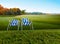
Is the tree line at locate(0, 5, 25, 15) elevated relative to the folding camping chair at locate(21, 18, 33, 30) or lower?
elevated

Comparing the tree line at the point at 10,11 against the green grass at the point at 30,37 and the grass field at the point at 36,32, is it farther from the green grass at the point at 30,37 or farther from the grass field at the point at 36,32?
the green grass at the point at 30,37

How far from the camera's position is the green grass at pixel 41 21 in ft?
28.4

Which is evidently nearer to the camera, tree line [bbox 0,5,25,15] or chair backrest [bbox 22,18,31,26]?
chair backrest [bbox 22,18,31,26]

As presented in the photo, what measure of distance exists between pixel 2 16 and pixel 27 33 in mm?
1138

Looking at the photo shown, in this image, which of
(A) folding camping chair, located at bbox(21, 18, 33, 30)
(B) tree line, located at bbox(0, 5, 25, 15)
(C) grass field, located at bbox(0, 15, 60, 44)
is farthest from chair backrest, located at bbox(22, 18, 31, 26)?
(B) tree line, located at bbox(0, 5, 25, 15)

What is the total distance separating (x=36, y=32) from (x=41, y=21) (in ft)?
1.73

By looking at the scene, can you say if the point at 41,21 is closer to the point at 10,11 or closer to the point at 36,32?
the point at 36,32

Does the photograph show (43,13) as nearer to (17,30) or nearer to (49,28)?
(49,28)

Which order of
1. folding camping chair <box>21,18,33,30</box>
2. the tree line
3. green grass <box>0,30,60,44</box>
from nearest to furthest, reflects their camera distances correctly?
1. green grass <box>0,30,60,44</box>
2. folding camping chair <box>21,18,33,30</box>
3. the tree line

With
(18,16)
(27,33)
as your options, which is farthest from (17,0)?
(27,33)

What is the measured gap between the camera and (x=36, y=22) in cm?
876

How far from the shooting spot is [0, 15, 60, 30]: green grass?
28.4 ft

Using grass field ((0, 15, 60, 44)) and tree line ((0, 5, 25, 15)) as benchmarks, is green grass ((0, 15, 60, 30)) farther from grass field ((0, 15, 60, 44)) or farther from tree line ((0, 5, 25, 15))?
tree line ((0, 5, 25, 15))

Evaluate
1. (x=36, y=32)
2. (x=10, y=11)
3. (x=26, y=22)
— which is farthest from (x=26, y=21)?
(x=10, y=11)
